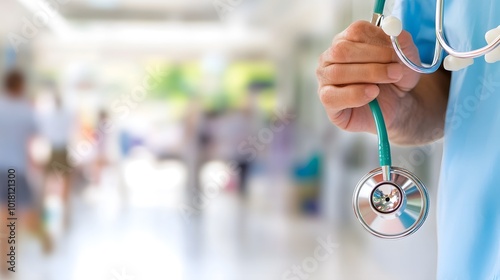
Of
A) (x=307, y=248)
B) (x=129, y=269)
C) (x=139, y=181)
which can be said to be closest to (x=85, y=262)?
(x=129, y=269)

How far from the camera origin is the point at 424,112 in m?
0.62

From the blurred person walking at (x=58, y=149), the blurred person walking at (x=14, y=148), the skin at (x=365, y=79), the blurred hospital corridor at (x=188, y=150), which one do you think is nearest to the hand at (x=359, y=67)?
the skin at (x=365, y=79)

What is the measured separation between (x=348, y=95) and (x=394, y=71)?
0.05 m

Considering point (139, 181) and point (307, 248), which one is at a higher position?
point (139, 181)

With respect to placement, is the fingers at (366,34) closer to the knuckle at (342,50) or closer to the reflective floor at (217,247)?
the knuckle at (342,50)

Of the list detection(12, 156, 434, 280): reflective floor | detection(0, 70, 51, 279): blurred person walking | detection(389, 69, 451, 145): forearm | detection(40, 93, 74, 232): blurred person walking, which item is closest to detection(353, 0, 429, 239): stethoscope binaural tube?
detection(389, 69, 451, 145): forearm

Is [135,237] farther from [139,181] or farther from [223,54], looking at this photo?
[223,54]

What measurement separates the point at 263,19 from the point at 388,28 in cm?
688

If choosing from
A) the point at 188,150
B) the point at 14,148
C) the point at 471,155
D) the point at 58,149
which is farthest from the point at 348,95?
the point at 188,150

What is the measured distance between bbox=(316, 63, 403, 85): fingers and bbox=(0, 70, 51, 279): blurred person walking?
2.29 meters

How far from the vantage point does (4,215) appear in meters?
2.53

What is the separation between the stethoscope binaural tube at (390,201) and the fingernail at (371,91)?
6 cm

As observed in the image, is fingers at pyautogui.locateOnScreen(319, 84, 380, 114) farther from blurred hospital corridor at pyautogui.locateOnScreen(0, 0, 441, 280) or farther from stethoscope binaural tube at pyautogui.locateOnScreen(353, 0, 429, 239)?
blurred hospital corridor at pyautogui.locateOnScreen(0, 0, 441, 280)

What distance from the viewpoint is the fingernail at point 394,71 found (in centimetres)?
50
